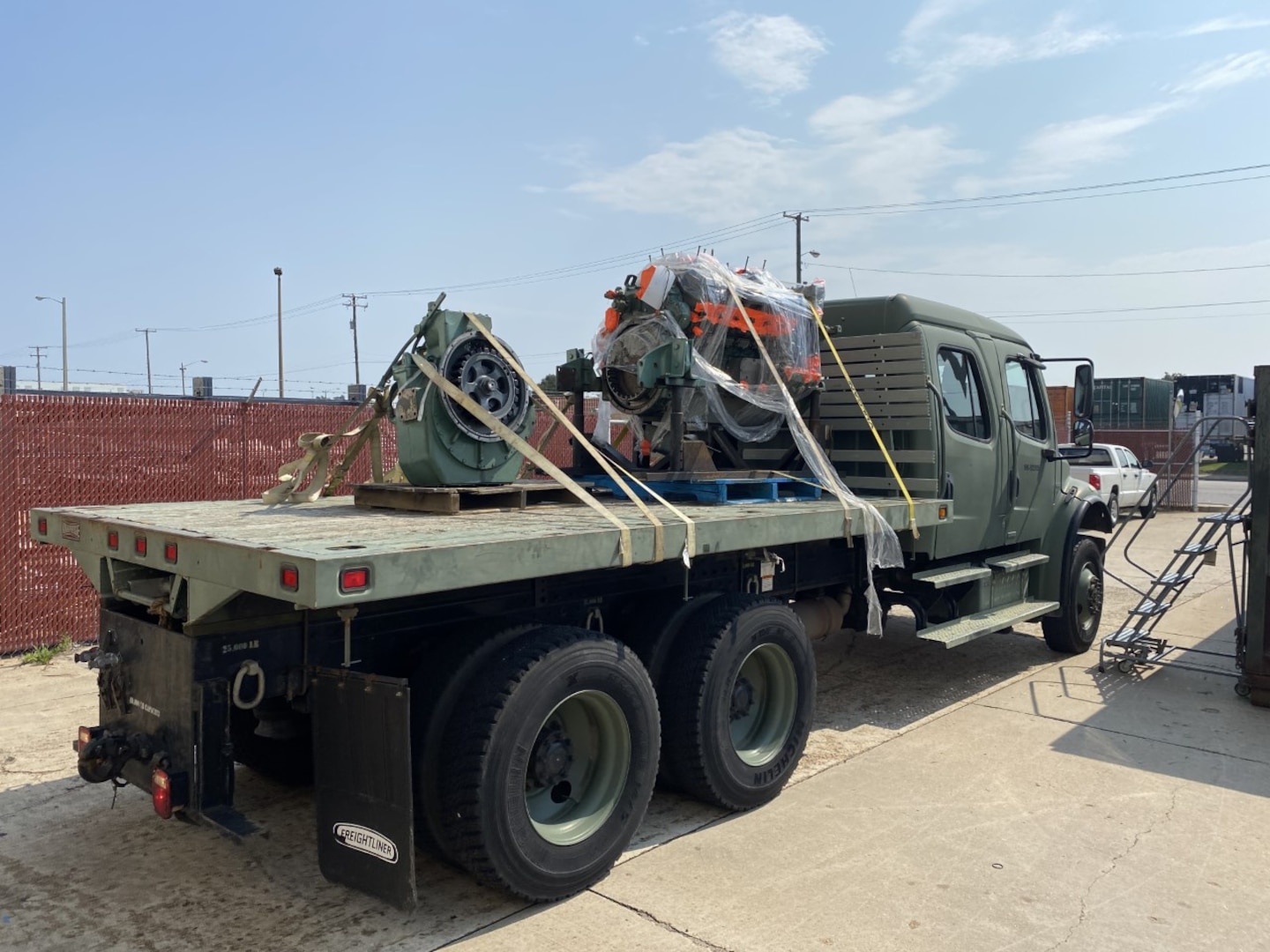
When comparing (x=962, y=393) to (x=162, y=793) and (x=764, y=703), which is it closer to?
(x=764, y=703)

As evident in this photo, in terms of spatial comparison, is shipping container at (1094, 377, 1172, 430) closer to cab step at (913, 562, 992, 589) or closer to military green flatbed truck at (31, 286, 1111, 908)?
cab step at (913, 562, 992, 589)

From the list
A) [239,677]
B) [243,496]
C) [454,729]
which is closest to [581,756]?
[454,729]

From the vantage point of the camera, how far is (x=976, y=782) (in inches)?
203

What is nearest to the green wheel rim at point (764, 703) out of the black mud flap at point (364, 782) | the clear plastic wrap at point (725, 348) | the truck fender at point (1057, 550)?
the clear plastic wrap at point (725, 348)

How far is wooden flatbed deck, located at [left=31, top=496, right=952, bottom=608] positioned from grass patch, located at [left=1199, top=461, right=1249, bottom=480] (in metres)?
43.3

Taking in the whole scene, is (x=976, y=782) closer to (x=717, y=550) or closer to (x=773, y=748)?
(x=773, y=748)

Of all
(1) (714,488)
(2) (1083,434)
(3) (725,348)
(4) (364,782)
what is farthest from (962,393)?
(4) (364,782)

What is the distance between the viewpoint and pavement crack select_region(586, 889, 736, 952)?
347cm

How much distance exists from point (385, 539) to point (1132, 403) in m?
36.7

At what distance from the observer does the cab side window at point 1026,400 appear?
24.8 ft

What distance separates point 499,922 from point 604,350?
138 inches

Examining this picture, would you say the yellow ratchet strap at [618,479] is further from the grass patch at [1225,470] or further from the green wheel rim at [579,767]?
the grass patch at [1225,470]

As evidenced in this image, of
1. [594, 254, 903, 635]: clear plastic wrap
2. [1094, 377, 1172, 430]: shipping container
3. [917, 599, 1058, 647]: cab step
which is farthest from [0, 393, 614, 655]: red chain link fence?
[1094, 377, 1172, 430]: shipping container

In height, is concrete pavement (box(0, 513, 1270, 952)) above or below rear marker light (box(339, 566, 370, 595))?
below
